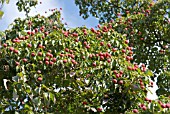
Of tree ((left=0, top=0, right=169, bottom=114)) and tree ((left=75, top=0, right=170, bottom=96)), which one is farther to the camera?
tree ((left=75, top=0, right=170, bottom=96))

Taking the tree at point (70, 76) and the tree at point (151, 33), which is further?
the tree at point (151, 33)

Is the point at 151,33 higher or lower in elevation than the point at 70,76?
higher

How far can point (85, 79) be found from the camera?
5613mm

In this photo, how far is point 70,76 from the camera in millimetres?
5500

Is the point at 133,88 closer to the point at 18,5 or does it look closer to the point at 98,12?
the point at 18,5

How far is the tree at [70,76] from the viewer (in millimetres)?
5293

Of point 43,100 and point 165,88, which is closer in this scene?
point 43,100

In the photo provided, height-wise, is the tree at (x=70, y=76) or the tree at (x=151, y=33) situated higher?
the tree at (x=151, y=33)

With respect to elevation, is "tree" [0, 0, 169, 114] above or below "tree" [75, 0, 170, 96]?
below

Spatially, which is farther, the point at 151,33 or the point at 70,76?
the point at 151,33

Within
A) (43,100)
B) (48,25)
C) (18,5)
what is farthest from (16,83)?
(18,5)

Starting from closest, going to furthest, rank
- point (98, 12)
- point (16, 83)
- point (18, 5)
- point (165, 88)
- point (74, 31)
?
point (16, 83), point (74, 31), point (165, 88), point (18, 5), point (98, 12)

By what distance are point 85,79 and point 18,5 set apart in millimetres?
5576

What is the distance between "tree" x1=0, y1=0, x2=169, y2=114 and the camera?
5.29m
